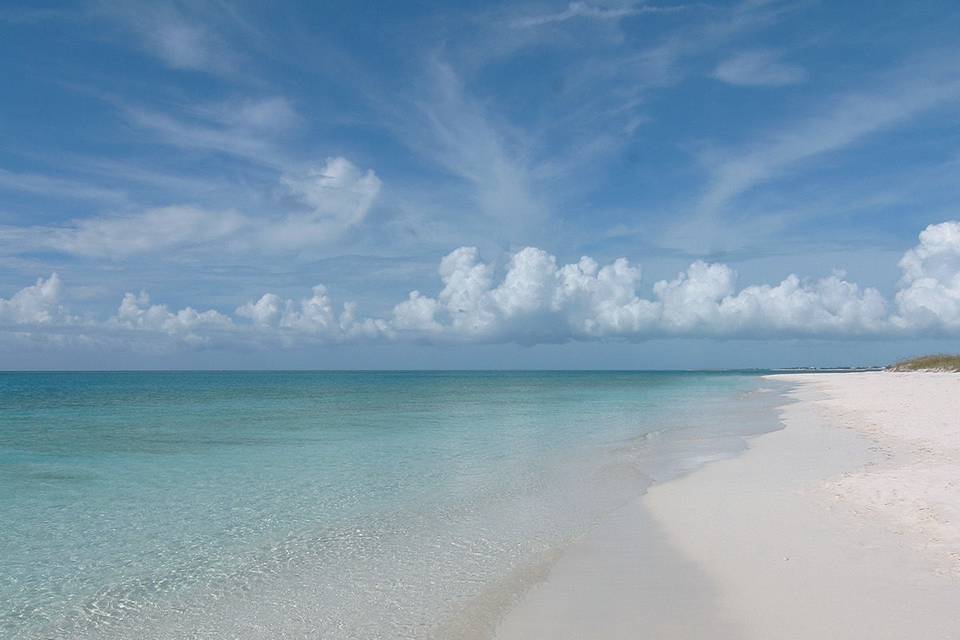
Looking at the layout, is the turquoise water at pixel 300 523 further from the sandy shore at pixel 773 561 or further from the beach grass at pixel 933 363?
the beach grass at pixel 933 363

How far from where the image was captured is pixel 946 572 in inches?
305

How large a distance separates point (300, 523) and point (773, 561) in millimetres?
7885

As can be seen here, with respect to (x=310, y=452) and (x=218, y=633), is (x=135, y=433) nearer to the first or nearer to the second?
(x=310, y=452)

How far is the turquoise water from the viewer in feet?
25.4

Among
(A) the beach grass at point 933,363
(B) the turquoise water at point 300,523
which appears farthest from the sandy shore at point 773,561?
(A) the beach grass at point 933,363

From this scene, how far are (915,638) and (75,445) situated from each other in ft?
85.6

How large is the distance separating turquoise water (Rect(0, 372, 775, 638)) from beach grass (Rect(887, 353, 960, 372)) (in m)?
56.0

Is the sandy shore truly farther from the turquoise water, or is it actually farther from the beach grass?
the beach grass

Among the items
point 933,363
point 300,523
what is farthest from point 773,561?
point 933,363

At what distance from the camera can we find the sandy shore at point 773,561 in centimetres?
680

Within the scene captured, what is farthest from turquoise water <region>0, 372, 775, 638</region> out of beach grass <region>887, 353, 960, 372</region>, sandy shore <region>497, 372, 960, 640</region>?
beach grass <region>887, 353, 960, 372</region>

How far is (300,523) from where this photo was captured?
12.0 m

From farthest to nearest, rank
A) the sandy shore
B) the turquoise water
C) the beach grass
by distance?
1. the beach grass
2. the turquoise water
3. the sandy shore

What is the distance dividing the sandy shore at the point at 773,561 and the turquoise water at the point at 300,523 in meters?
0.84
